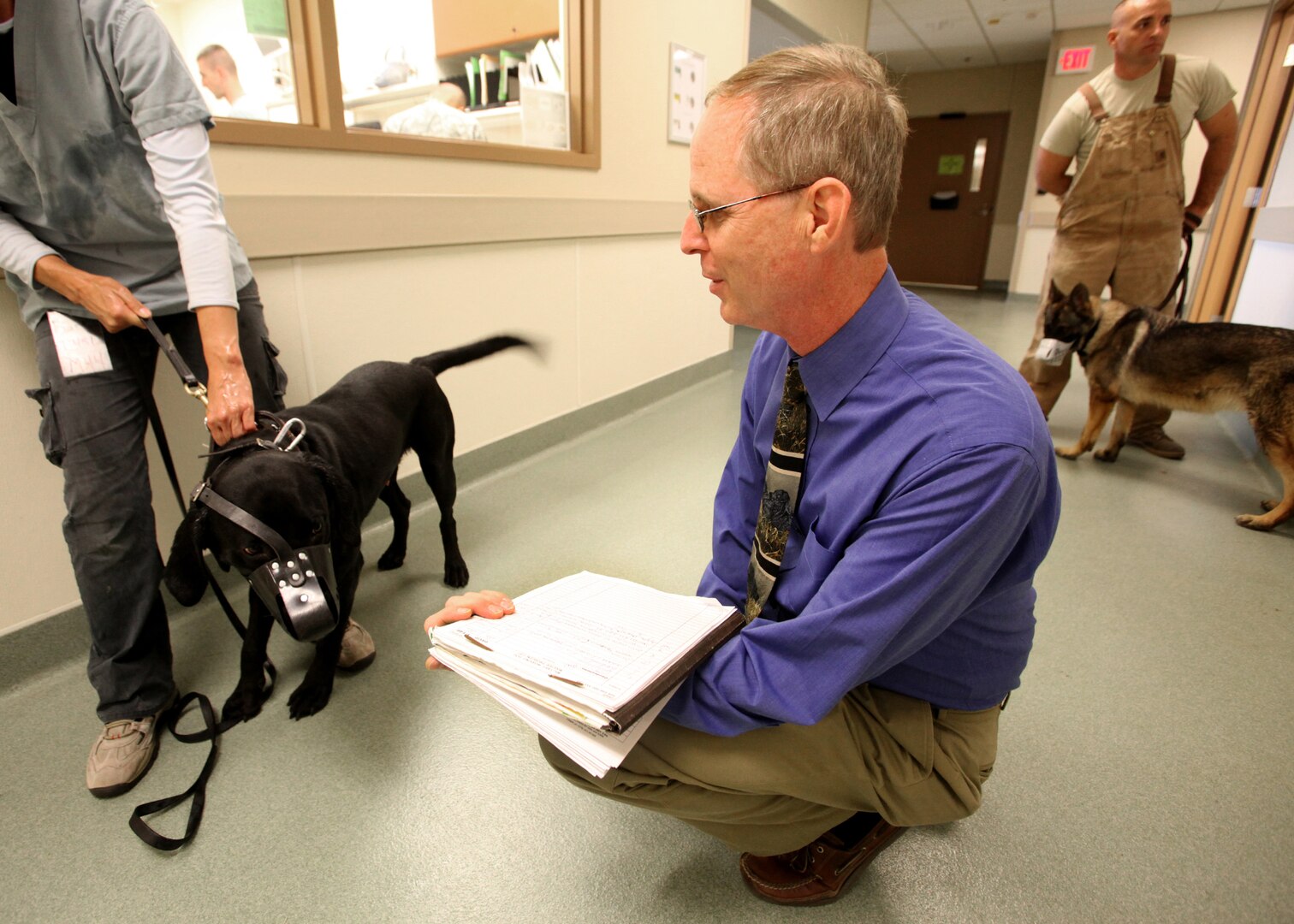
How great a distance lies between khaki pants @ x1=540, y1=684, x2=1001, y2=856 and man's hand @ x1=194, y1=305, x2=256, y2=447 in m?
0.89

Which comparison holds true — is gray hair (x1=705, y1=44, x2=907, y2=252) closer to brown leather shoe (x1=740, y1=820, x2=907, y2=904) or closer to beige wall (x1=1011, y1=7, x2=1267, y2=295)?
brown leather shoe (x1=740, y1=820, x2=907, y2=904)

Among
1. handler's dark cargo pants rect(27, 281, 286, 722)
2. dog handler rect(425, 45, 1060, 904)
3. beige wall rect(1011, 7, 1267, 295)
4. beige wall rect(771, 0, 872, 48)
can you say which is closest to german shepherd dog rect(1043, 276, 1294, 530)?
dog handler rect(425, 45, 1060, 904)

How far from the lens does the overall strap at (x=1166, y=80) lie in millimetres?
2674

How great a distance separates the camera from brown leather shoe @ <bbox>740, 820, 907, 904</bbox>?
3.54 feet

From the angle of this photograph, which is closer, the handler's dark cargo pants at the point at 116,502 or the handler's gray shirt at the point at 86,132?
the handler's gray shirt at the point at 86,132

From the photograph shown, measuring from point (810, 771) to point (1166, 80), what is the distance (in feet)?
10.9

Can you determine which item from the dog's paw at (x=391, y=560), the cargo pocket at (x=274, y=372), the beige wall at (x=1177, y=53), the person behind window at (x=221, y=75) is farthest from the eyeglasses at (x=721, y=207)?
the beige wall at (x=1177, y=53)

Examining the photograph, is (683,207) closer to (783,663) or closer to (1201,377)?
(1201,377)

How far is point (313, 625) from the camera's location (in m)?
1.21

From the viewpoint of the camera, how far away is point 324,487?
52.6 inches

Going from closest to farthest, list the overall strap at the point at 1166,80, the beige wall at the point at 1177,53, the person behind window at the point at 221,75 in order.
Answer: the overall strap at the point at 1166,80 < the person behind window at the point at 221,75 < the beige wall at the point at 1177,53

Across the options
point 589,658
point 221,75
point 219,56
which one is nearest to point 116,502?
point 589,658

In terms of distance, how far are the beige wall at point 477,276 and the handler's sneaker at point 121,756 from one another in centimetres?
50

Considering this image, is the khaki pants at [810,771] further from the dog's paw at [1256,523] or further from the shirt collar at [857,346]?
the dog's paw at [1256,523]
